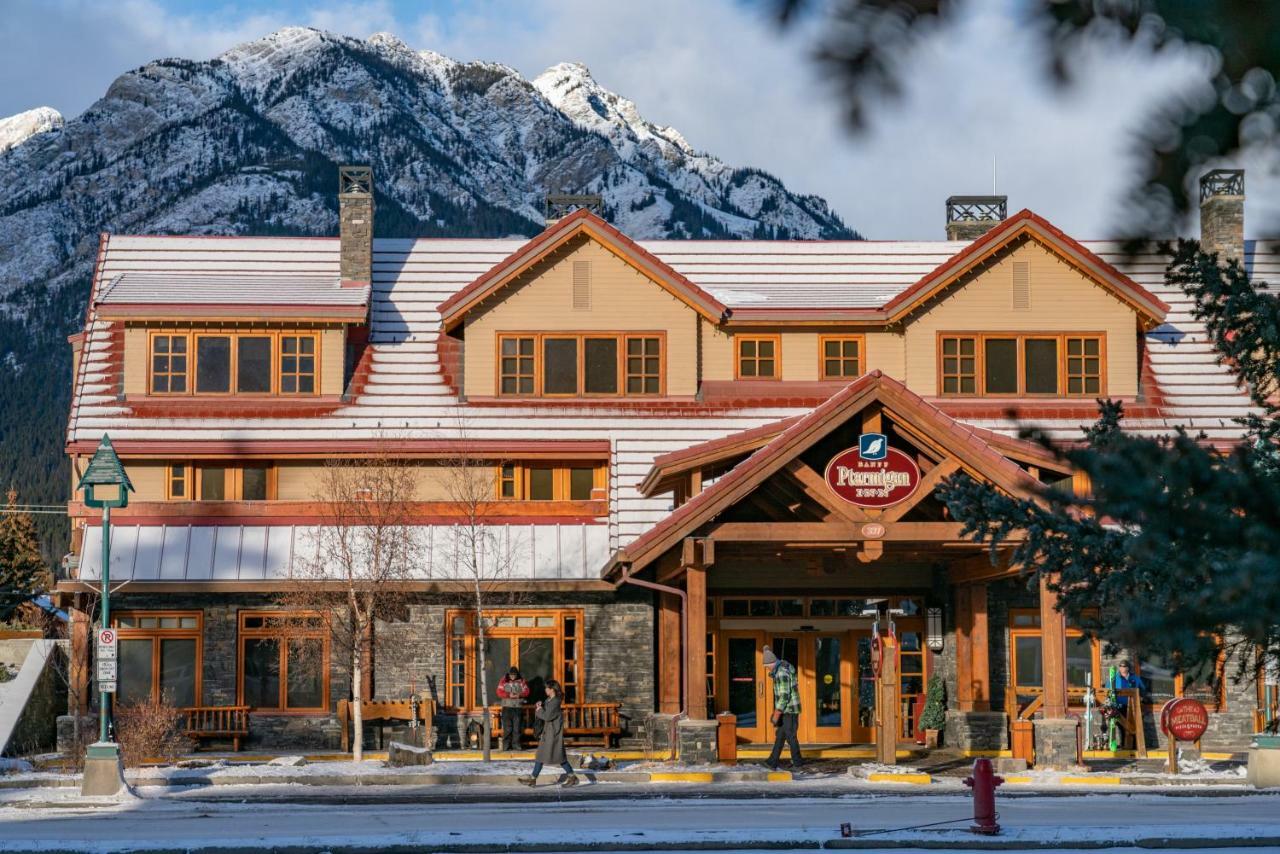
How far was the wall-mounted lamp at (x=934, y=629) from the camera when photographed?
31281 millimetres

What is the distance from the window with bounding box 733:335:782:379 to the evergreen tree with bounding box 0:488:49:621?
18.1 meters

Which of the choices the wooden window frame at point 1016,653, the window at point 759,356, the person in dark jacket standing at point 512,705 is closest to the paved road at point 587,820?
the person in dark jacket standing at point 512,705

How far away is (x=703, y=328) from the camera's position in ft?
A: 111

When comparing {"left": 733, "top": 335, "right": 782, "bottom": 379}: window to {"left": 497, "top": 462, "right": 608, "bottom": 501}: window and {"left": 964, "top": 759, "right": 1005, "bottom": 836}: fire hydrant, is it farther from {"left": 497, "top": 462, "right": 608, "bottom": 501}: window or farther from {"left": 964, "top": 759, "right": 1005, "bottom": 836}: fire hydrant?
{"left": 964, "top": 759, "right": 1005, "bottom": 836}: fire hydrant

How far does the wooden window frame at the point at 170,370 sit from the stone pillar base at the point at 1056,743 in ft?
54.6

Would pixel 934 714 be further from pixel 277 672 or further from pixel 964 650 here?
pixel 277 672

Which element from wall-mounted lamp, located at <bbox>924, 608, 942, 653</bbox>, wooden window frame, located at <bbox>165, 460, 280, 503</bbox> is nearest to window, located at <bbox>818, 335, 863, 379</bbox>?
wall-mounted lamp, located at <bbox>924, 608, 942, 653</bbox>

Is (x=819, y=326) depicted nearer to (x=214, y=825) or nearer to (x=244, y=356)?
(x=244, y=356)

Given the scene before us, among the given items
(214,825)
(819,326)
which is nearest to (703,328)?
(819,326)

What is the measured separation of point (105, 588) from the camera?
77.6 ft

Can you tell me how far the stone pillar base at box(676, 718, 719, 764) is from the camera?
83.9 feet

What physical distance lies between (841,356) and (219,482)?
39.3 ft

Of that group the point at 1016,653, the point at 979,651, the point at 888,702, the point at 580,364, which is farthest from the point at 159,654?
the point at 1016,653

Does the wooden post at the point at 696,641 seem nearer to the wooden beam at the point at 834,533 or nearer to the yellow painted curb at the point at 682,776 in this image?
the wooden beam at the point at 834,533
